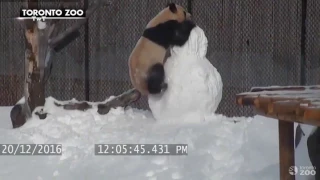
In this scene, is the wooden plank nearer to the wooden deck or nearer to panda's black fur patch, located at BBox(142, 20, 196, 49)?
the wooden deck

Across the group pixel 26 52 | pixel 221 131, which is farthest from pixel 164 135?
pixel 26 52

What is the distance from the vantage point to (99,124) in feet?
11.9

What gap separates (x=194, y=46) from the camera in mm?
3729

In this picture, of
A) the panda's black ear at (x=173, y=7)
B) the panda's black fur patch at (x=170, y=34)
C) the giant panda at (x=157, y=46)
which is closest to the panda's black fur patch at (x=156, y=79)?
the giant panda at (x=157, y=46)

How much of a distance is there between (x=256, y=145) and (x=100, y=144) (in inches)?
32.6

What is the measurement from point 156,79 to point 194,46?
0.33 m

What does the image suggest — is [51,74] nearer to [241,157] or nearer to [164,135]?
[164,135]

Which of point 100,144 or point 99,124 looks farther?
point 99,124

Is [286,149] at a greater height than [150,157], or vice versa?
[286,149]

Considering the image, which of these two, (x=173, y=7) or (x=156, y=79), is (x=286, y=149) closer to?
(x=156, y=79)

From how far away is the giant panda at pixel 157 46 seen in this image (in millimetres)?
3635

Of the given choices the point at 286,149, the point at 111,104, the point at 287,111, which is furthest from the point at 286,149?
the point at 111,104

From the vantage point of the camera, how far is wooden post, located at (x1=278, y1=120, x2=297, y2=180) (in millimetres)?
2426

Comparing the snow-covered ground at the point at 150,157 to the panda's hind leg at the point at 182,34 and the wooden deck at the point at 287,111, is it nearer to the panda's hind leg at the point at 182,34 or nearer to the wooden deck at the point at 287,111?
the wooden deck at the point at 287,111
